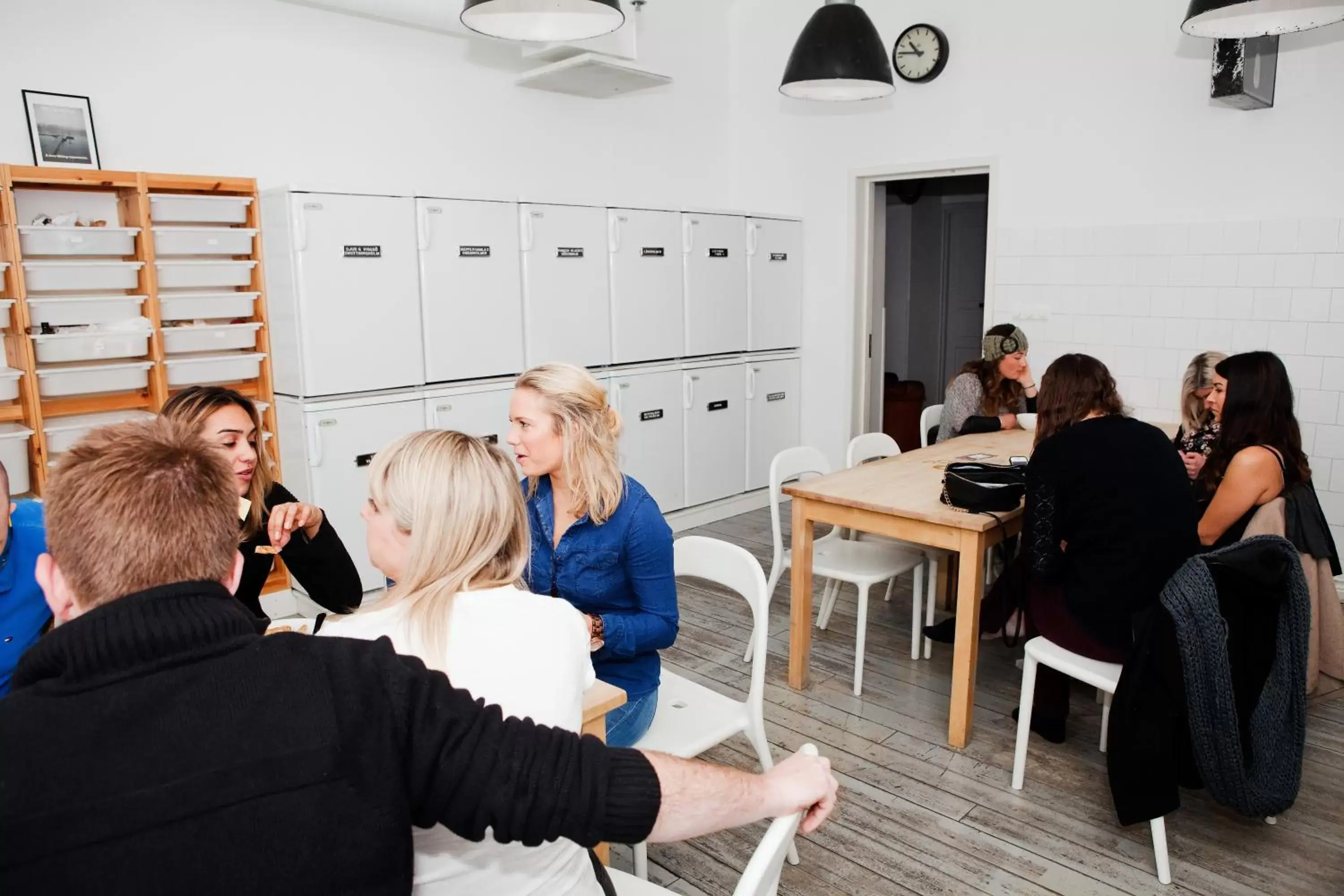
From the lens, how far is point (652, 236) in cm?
521

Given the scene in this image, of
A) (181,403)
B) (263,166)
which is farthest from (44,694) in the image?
(263,166)

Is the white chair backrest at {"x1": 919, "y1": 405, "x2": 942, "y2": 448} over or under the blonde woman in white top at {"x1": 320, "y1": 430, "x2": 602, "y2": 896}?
under

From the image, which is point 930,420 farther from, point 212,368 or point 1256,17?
point 212,368

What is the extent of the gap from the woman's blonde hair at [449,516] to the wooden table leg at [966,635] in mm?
1887

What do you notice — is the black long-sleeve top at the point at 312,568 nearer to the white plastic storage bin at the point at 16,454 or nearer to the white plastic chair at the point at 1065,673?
the white plastic storage bin at the point at 16,454

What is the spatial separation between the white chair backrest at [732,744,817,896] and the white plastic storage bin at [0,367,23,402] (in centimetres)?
338

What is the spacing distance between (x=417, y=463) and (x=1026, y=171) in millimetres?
4685

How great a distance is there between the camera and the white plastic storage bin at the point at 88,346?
340 cm

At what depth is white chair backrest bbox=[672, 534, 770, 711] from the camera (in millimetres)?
2229

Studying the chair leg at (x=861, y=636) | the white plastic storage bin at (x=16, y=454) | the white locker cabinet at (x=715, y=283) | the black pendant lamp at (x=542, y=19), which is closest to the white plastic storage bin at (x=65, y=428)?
the white plastic storage bin at (x=16, y=454)

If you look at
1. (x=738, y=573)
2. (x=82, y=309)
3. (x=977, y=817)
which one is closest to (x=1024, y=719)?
(x=977, y=817)

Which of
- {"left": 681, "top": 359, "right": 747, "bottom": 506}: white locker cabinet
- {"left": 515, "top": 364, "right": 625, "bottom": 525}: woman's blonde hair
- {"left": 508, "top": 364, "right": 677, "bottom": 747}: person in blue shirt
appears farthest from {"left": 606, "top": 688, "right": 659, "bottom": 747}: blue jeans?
{"left": 681, "top": 359, "right": 747, "bottom": 506}: white locker cabinet

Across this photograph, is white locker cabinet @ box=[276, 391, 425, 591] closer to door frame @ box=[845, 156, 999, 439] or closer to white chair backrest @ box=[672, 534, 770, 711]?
white chair backrest @ box=[672, 534, 770, 711]

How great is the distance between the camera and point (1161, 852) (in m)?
2.34
